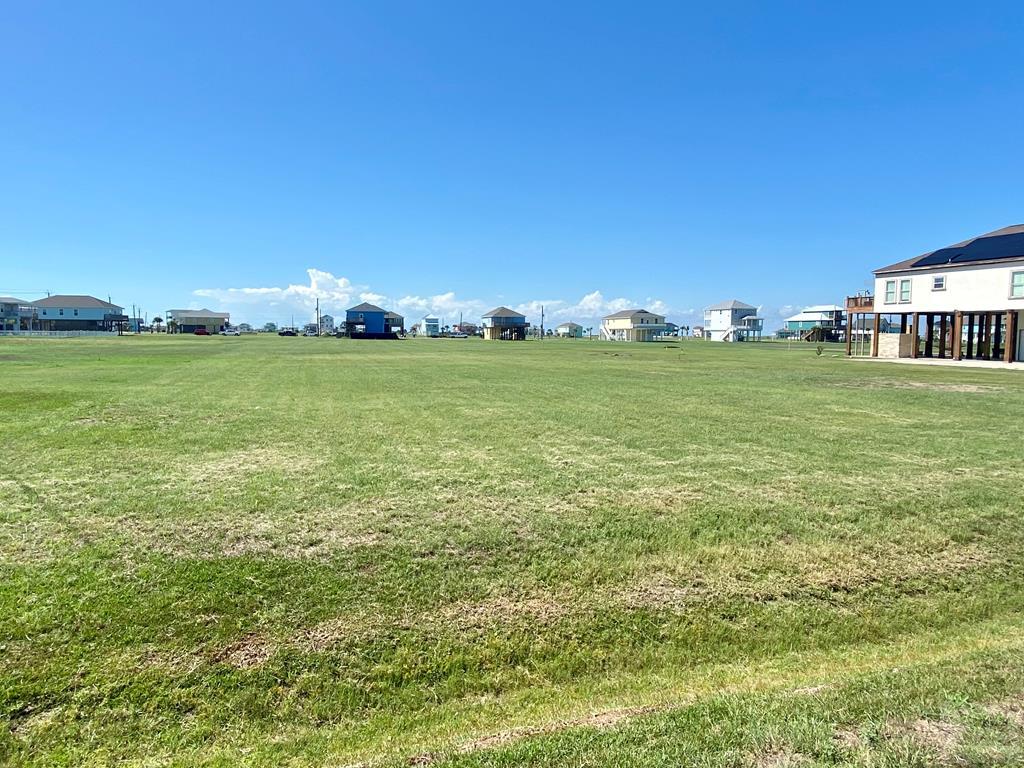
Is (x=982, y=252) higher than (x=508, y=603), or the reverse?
(x=982, y=252)

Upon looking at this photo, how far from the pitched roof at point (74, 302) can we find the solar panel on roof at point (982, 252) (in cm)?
13688

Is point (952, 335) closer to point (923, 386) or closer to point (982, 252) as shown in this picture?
point (982, 252)

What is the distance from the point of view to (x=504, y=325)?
394 feet

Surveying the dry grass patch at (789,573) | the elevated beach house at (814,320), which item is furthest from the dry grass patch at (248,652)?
the elevated beach house at (814,320)

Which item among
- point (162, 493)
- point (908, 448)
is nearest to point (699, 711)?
point (162, 493)

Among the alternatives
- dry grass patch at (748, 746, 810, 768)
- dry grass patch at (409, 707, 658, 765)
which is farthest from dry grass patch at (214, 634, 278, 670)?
dry grass patch at (748, 746, 810, 768)

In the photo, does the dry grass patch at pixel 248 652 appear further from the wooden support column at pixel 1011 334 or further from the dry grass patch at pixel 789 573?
the wooden support column at pixel 1011 334

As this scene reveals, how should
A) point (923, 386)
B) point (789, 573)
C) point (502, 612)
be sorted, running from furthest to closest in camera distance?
point (923, 386) → point (789, 573) → point (502, 612)

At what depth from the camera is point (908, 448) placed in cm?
980

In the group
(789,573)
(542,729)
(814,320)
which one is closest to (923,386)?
(789,573)

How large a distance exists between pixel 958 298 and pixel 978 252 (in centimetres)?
313

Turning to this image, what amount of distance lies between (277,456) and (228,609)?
470 centimetres

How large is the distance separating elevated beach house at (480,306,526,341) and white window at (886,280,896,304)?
246 ft

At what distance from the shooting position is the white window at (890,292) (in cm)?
4212
